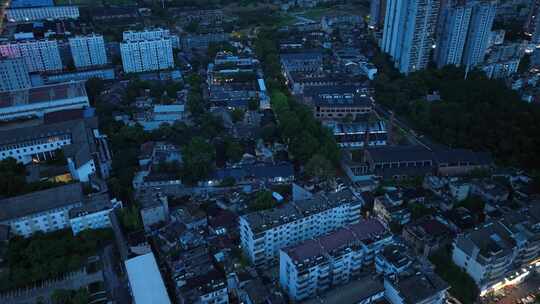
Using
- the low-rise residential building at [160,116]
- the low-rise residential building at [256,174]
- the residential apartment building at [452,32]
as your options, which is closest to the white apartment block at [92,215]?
the low-rise residential building at [256,174]

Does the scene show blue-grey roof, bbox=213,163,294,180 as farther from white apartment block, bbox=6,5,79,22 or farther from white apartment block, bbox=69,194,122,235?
white apartment block, bbox=6,5,79,22

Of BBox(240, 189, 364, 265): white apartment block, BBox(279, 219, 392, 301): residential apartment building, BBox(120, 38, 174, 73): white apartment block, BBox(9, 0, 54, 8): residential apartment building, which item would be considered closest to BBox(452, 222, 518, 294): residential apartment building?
BBox(279, 219, 392, 301): residential apartment building

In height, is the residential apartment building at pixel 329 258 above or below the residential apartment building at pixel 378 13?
below

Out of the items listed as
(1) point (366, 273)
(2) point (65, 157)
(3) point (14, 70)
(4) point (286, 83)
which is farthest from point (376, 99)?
(3) point (14, 70)

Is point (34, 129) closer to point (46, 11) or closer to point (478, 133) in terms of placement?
point (478, 133)

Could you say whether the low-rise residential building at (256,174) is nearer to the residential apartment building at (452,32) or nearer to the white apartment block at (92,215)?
the white apartment block at (92,215)

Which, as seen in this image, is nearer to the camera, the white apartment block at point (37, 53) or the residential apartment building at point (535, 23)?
the white apartment block at point (37, 53)

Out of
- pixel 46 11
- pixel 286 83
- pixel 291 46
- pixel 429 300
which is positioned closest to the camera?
pixel 429 300
